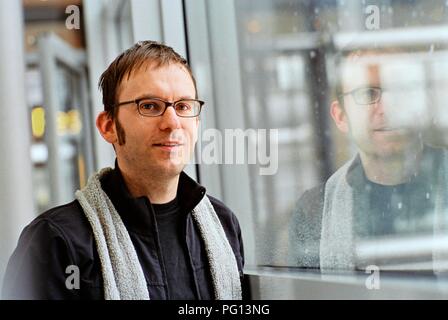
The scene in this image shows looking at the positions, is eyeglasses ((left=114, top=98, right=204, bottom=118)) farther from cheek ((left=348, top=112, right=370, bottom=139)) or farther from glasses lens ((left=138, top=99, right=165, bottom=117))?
cheek ((left=348, top=112, right=370, bottom=139))

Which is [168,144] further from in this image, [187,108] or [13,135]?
[13,135]

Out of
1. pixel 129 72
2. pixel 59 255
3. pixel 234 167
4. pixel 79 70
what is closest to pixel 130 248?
pixel 59 255

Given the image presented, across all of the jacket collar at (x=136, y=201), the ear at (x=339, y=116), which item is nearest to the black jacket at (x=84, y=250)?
the jacket collar at (x=136, y=201)

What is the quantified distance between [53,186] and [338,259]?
56 centimetres

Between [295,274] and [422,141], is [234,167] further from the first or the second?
[422,141]

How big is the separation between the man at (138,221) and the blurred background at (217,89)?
0.43 feet

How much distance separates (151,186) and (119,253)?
0.35ft

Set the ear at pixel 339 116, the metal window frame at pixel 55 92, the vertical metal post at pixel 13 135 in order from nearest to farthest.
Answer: the ear at pixel 339 116, the vertical metal post at pixel 13 135, the metal window frame at pixel 55 92

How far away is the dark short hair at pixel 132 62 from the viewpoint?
3.02 feet

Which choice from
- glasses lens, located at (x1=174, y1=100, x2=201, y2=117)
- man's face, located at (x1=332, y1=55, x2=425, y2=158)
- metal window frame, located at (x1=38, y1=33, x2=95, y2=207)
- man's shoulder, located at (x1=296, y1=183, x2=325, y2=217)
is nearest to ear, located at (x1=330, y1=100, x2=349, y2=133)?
man's face, located at (x1=332, y1=55, x2=425, y2=158)

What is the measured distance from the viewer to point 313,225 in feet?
3.39

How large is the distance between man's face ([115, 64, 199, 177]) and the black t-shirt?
0.06 m

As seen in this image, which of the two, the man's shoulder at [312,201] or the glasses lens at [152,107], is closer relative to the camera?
the glasses lens at [152,107]

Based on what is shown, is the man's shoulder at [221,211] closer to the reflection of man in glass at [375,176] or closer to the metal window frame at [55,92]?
the reflection of man in glass at [375,176]
